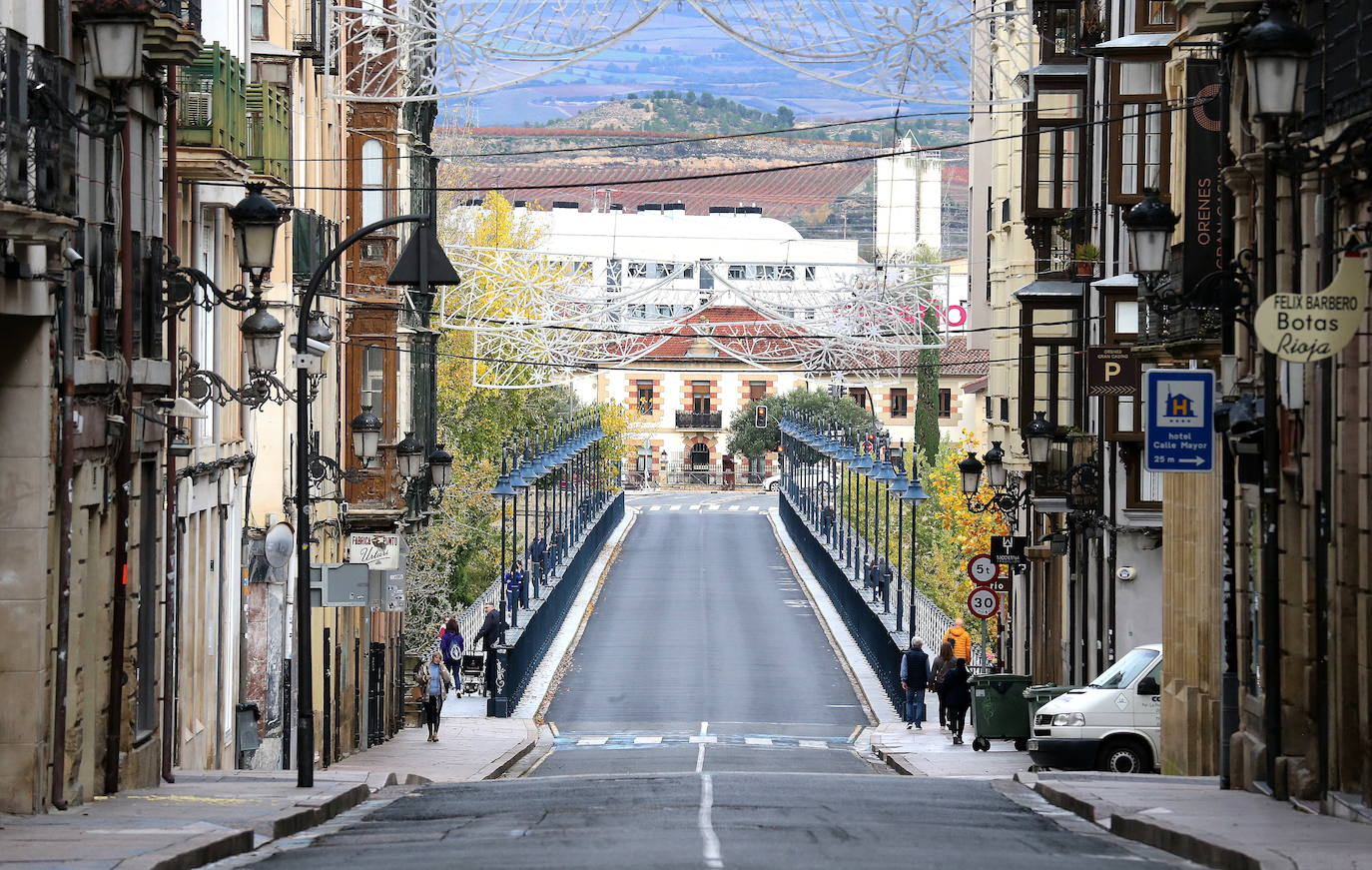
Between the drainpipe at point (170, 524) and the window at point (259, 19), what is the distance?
9852 millimetres

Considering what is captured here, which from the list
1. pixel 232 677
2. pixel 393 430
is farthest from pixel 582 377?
pixel 232 677

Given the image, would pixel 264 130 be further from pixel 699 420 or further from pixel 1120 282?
pixel 699 420

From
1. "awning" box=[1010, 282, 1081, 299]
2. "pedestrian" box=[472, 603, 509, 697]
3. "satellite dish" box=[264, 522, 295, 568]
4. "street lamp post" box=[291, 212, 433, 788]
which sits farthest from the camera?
"pedestrian" box=[472, 603, 509, 697]

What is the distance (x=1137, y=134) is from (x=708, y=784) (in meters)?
12.3

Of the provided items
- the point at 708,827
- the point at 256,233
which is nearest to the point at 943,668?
the point at 256,233

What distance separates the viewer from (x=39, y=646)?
1650 centimetres

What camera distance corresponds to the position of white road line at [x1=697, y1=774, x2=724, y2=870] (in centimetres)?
1360

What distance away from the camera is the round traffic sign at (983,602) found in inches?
1384

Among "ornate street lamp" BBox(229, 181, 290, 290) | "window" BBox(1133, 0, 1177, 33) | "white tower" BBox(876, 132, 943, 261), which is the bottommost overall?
"ornate street lamp" BBox(229, 181, 290, 290)

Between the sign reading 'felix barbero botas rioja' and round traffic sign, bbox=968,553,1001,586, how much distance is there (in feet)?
68.2

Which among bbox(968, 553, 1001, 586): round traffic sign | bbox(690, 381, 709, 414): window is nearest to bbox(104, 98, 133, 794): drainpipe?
bbox(968, 553, 1001, 586): round traffic sign

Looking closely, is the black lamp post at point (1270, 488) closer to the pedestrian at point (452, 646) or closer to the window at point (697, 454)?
the pedestrian at point (452, 646)

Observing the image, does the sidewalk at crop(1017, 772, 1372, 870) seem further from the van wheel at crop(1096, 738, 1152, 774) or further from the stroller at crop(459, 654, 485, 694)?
the stroller at crop(459, 654, 485, 694)

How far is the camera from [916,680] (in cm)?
3762
